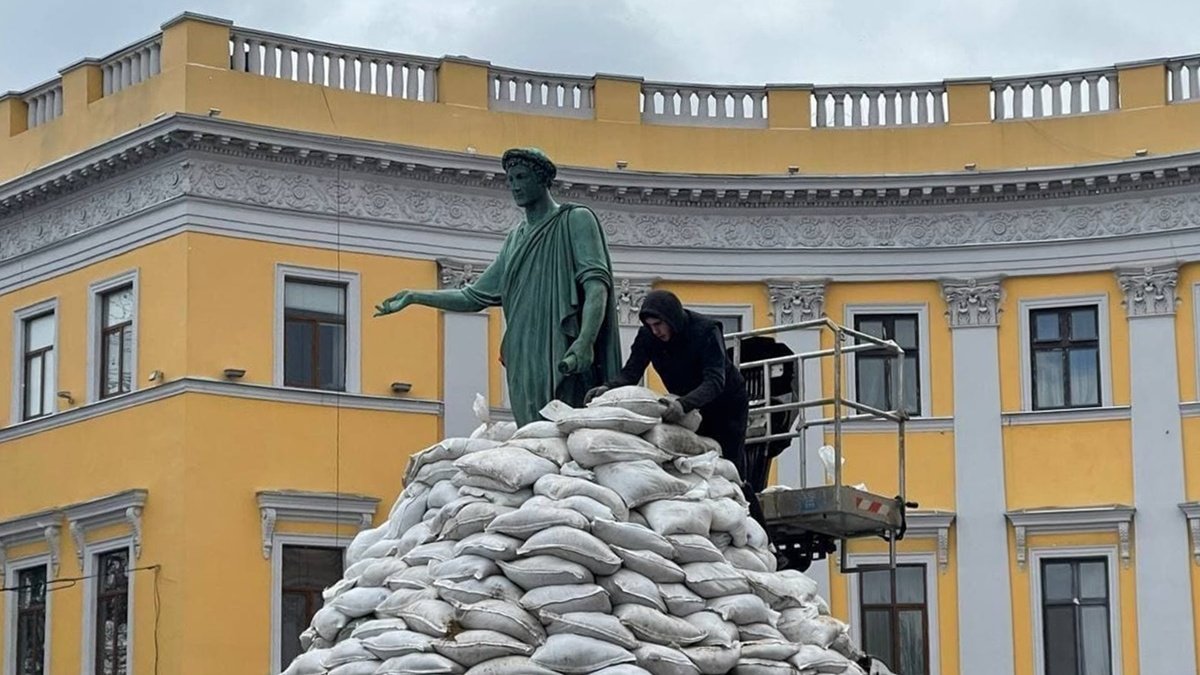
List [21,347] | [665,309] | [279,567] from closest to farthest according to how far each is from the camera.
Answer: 1. [665,309]
2. [279,567]
3. [21,347]

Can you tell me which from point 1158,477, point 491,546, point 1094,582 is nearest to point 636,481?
point 491,546

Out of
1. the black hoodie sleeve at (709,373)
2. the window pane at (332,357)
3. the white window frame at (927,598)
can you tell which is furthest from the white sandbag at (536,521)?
the white window frame at (927,598)

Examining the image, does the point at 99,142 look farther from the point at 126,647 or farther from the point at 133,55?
the point at 126,647

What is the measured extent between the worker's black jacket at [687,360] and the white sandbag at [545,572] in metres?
1.89

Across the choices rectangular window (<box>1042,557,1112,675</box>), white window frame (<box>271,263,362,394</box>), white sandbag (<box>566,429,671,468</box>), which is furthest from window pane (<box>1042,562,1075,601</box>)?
white sandbag (<box>566,429,671,468</box>)

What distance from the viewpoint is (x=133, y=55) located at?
33.3 meters

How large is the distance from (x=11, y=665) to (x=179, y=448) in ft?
13.8

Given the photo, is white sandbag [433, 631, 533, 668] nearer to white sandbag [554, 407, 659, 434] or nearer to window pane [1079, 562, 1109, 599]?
white sandbag [554, 407, 659, 434]

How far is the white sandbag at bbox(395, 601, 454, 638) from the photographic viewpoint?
43.6 feet

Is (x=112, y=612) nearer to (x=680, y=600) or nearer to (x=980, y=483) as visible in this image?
(x=980, y=483)

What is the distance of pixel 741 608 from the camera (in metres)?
13.9

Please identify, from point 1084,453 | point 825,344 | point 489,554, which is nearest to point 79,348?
point 825,344

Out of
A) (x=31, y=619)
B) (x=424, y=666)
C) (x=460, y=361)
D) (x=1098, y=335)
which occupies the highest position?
(x=1098, y=335)

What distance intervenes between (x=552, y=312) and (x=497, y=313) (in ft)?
60.4
